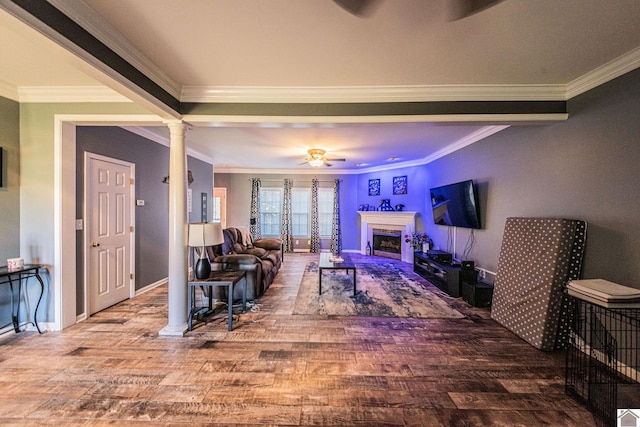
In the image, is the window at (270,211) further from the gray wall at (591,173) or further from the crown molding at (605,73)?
the crown molding at (605,73)

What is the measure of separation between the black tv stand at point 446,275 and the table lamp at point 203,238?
11.5 ft

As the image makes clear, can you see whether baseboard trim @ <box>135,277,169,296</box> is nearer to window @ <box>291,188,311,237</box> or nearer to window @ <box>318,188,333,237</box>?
window @ <box>291,188,311,237</box>

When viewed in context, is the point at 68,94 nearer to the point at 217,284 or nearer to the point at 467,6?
the point at 217,284

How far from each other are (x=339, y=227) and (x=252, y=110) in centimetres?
562

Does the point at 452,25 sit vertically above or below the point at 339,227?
above

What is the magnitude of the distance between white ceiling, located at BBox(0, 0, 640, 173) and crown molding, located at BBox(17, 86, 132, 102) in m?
0.01

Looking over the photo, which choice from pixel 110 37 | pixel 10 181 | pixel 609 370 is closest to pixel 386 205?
pixel 609 370

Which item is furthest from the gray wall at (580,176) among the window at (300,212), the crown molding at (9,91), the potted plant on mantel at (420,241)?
the crown molding at (9,91)

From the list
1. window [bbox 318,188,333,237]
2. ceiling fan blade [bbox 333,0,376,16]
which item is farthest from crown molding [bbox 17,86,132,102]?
window [bbox 318,188,333,237]

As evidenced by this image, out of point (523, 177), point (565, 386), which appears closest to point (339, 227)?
point (523, 177)

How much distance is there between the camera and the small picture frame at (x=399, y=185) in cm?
680

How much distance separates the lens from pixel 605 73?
2324 mm

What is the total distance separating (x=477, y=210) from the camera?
4.05 m

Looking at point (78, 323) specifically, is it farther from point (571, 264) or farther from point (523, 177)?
point (523, 177)
